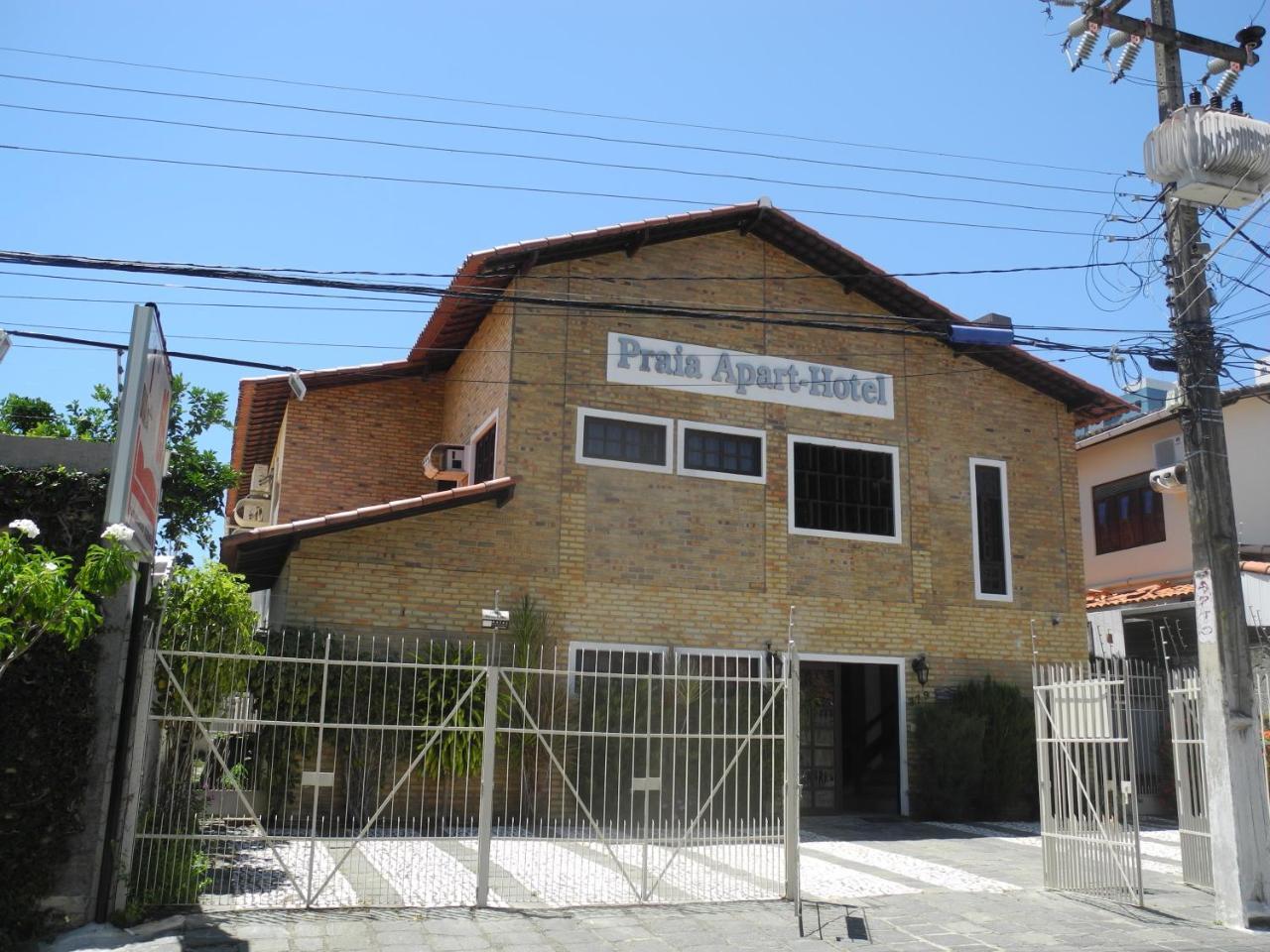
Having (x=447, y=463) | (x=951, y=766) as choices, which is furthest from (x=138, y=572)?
(x=951, y=766)

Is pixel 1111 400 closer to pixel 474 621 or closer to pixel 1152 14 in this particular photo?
pixel 1152 14

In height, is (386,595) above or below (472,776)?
above

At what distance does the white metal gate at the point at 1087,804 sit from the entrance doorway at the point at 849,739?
5617 millimetres

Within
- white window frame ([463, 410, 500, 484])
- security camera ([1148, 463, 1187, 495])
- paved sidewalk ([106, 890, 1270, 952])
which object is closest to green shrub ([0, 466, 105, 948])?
paved sidewalk ([106, 890, 1270, 952])

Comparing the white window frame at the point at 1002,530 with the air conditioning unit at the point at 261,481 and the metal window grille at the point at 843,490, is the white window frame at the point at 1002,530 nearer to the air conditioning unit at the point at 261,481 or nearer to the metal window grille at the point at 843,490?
the metal window grille at the point at 843,490

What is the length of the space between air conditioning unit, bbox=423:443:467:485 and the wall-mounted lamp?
7249 mm

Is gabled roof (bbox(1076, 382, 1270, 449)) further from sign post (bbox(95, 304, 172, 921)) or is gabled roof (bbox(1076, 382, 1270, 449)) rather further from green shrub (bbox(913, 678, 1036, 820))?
sign post (bbox(95, 304, 172, 921))

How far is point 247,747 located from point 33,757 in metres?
5.67

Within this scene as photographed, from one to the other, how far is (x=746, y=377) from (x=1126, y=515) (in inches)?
435

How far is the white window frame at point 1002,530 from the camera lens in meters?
17.5

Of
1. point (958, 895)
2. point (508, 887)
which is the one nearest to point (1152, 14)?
point (958, 895)

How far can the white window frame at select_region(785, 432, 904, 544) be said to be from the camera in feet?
53.8

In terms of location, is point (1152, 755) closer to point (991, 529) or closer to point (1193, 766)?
point (991, 529)

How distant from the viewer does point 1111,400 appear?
60.6 ft
